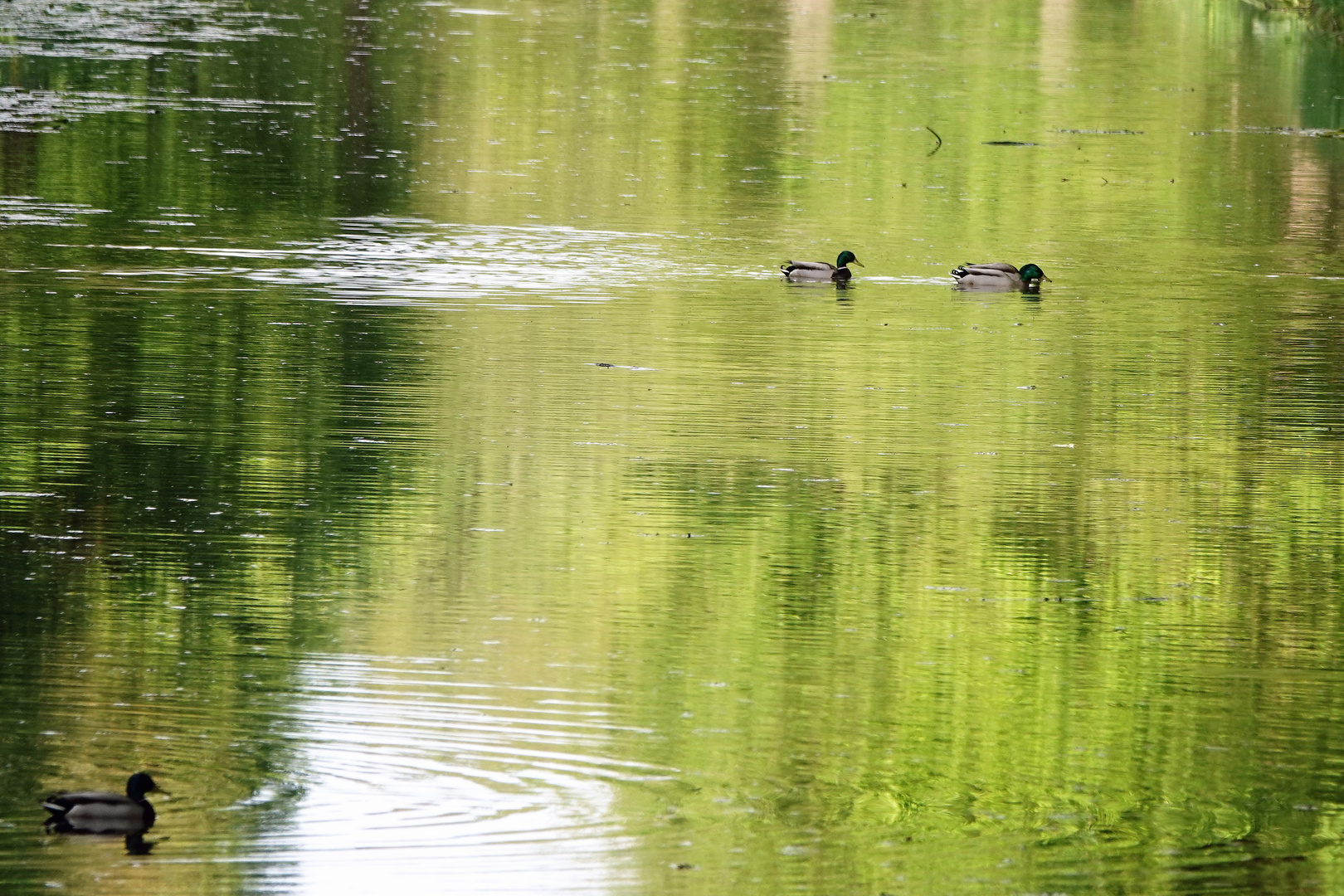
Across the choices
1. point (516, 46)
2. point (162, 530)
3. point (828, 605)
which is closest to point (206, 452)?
point (162, 530)

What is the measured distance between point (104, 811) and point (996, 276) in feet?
46.2

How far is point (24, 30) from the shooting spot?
47.0m

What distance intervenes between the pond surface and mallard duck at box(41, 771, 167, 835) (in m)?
0.07

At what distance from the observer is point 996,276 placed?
21000 millimetres

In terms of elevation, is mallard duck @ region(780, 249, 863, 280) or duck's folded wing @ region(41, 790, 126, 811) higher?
mallard duck @ region(780, 249, 863, 280)

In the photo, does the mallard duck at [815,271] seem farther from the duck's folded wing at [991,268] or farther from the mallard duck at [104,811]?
the mallard duck at [104,811]

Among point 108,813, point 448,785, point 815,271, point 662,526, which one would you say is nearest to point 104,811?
point 108,813

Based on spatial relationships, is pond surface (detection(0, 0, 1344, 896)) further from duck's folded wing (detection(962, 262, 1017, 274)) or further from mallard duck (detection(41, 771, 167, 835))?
duck's folded wing (detection(962, 262, 1017, 274))

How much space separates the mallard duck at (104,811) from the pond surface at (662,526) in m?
0.07

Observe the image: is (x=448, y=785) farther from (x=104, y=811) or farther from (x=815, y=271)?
(x=815, y=271)

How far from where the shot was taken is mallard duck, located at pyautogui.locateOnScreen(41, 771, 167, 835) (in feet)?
26.1

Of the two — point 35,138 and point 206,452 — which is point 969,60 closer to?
point 35,138

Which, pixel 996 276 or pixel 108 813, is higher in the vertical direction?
pixel 996 276

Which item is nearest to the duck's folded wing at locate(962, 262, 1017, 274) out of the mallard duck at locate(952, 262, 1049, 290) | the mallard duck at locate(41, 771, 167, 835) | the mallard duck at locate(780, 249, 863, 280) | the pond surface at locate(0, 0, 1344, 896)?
the mallard duck at locate(952, 262, 1049, 290)
